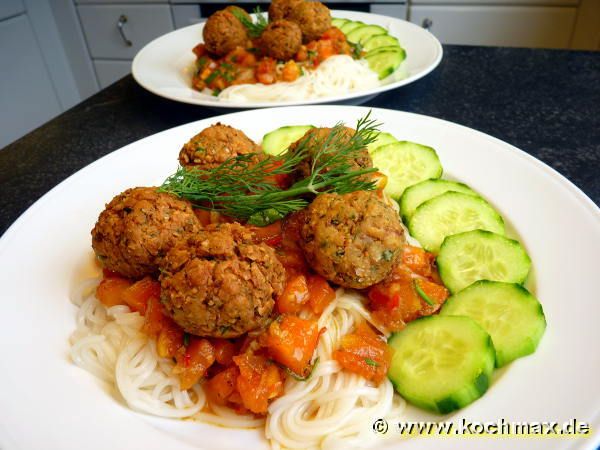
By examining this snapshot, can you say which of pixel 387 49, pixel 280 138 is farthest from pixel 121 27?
pixel 280 138

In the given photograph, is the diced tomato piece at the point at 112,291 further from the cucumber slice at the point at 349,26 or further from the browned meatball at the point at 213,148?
the cucumber slice at the point at 349,26

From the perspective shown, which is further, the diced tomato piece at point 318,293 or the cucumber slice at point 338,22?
the cucumber slice at point 338,22

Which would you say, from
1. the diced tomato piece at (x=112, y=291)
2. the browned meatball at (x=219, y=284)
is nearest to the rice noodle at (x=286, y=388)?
the diced tomato piece at (x=112, y=291)

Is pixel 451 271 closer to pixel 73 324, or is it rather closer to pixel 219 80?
pixel 73 324

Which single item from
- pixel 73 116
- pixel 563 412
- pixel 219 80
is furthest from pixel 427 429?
pixel 73 116

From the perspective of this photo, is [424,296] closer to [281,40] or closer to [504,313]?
[504,313]

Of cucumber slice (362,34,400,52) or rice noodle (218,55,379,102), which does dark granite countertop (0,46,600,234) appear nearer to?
rice noodle (218,55,379,102)

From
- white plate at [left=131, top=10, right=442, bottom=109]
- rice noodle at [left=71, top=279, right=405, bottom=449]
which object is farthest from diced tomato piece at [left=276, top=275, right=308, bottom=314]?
white plate at [left=131, top=10, right=442, bottom=109]
